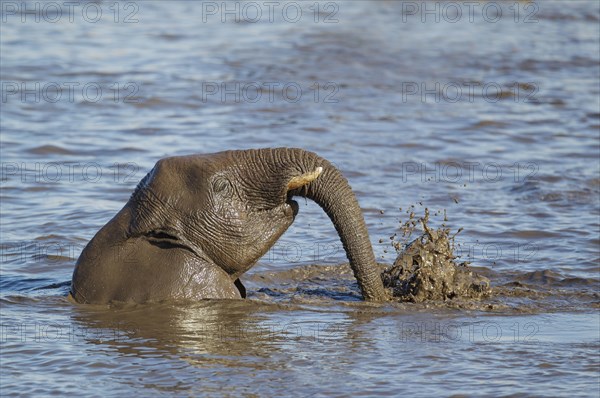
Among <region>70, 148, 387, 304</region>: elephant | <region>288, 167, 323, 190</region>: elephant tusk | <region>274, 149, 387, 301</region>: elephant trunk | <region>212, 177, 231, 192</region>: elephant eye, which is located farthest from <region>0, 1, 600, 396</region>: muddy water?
<region>288, 167, 323, 190</region>: elephant tusk

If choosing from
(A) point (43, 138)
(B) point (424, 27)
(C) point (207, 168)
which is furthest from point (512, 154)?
(B) point (424, 27)

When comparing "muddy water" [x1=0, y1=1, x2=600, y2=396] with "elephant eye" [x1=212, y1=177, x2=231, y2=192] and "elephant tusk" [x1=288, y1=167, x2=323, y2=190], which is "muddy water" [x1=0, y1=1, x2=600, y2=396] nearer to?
"elephant eye" [x1=212, y1=177, x2=231, y2=192]

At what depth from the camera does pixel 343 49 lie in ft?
79.9

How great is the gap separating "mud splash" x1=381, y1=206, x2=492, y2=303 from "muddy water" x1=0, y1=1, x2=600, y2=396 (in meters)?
0.25

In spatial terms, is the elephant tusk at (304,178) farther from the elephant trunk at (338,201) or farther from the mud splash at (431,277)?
the mud splash at (431,277)

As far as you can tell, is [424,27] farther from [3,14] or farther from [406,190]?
[406,190]

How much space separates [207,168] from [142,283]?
3.60 ft

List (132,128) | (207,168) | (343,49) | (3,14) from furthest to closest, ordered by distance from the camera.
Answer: (3,14)
(343,49)
(132,128)
(207,168)

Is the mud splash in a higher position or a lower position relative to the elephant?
lower

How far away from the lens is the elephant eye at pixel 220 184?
924 cm

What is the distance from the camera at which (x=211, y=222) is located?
9.29 m

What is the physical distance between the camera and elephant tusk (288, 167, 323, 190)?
9078 mm

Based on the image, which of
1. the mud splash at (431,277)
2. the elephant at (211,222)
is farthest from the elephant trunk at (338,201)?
the mud splash at (431,277)

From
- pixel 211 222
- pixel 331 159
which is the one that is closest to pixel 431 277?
pixel 211 222
